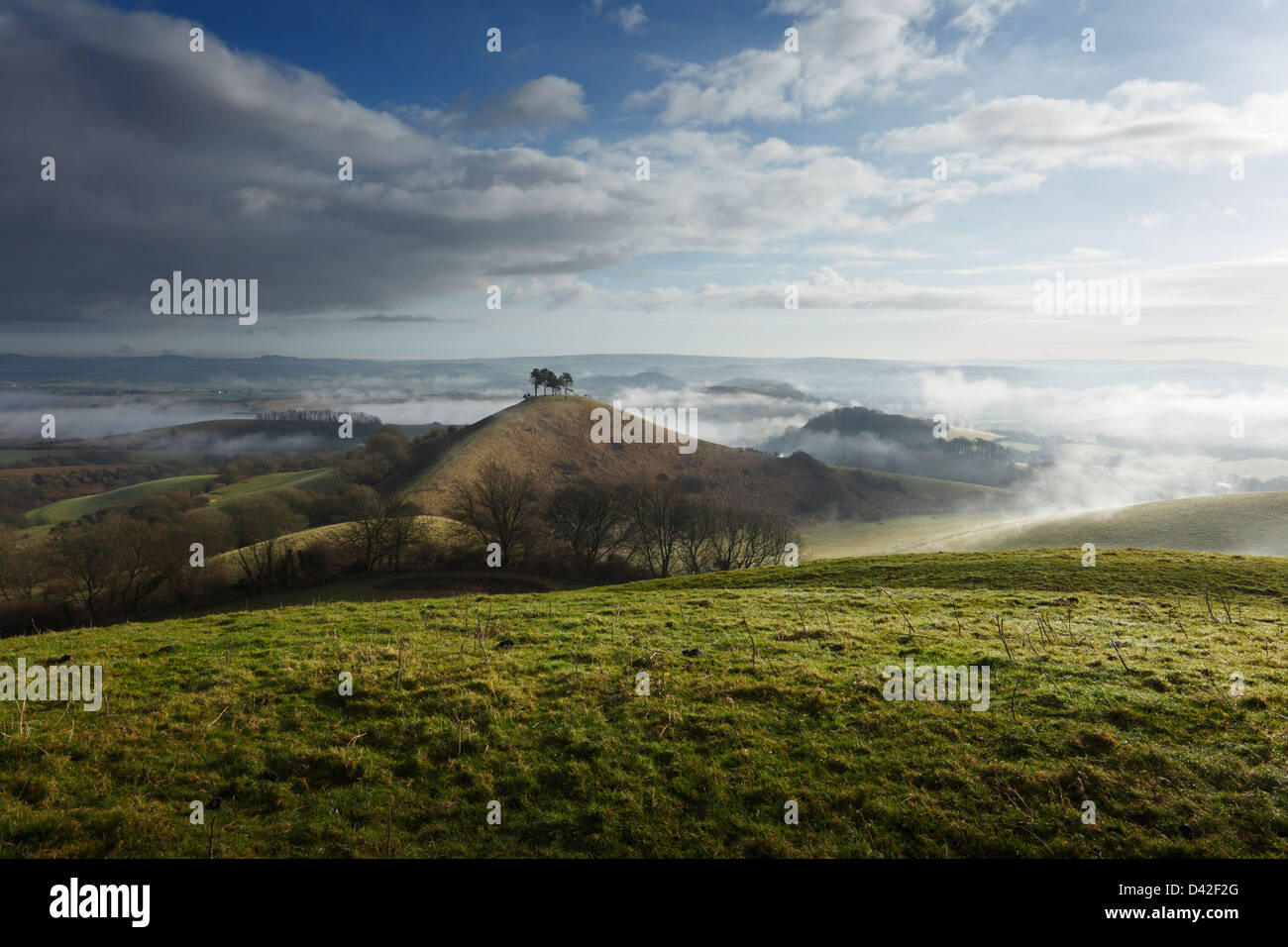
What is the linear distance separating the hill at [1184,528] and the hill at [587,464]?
89.6m

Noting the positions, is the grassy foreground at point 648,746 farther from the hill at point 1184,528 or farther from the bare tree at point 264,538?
the hill at point 1184,528

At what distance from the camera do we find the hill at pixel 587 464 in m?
151

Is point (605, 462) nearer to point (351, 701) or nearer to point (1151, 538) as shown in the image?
point (1151, 538)

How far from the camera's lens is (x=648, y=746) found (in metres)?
12.6

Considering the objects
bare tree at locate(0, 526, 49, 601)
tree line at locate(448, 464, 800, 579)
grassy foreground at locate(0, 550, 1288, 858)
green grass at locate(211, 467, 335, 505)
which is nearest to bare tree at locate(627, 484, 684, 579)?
tree line at locate(448, 464, 800, 579)

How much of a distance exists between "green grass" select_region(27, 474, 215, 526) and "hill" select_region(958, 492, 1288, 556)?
183 m

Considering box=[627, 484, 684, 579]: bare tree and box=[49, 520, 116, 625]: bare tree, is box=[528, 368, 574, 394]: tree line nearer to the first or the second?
box=[627, 484, 684, 579]: bare tree

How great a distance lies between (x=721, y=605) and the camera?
27719mm

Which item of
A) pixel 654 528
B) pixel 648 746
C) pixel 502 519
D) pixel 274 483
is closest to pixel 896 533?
pixel 654 528

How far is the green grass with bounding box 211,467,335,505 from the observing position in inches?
5576

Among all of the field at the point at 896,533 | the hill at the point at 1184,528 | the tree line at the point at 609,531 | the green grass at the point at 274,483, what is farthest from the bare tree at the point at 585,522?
the green grass at the point at 274,483

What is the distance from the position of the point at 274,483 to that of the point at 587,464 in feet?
270

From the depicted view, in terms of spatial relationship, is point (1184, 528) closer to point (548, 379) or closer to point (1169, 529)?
point (1169, 529)
